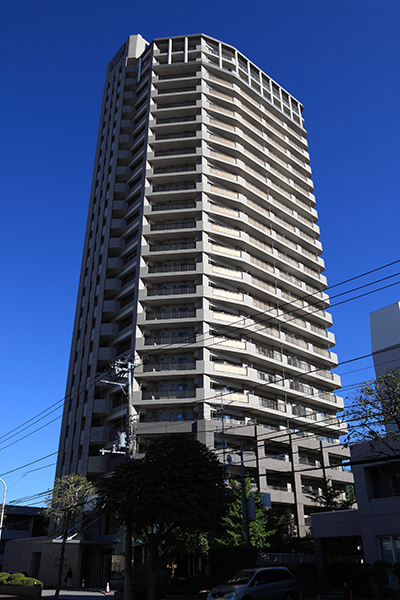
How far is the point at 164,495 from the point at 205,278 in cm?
3841

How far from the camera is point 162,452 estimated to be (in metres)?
25.3

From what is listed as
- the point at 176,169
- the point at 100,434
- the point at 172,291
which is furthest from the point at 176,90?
the point at 100,434

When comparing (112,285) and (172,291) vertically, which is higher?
(112,285)

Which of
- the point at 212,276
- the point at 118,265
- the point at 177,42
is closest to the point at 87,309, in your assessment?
the point at 118,265

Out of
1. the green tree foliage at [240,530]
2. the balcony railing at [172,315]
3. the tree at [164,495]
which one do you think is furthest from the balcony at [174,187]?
the tree at [164,495]

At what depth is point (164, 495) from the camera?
23016mm

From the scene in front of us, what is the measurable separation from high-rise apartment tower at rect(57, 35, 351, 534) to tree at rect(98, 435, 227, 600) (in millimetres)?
22433

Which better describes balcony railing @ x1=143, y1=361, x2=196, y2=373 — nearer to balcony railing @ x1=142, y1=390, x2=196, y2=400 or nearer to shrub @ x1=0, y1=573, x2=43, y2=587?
balcony railing @ x1=142, y1=390, x2=196, y2=400

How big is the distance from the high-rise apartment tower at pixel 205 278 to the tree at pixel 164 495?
73.6ft

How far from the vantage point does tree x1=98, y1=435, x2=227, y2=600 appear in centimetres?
2300

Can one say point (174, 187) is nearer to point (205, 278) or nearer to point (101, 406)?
point (205, 278)

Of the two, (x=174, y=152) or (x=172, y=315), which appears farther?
(x=174, y=152)

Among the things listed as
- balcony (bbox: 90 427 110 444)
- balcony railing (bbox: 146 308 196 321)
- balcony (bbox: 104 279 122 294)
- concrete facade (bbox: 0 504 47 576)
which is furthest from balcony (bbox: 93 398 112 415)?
concrete facade (bbox: 0 504 47 576)

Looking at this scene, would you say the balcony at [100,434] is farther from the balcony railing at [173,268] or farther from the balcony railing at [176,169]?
the balcony railing at [176,169]
